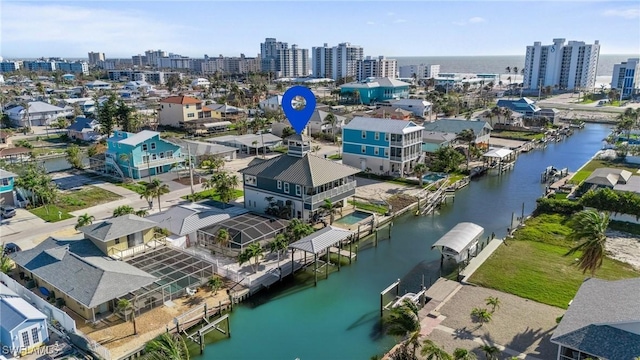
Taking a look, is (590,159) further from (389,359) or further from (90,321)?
(90,321)

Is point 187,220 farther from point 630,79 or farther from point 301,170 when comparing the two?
point 630,79

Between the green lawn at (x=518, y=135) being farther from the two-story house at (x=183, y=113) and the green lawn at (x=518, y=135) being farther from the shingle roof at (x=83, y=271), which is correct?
→ the shingle roof at (x=83, y=271)

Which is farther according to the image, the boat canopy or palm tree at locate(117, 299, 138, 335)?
the boat canopy

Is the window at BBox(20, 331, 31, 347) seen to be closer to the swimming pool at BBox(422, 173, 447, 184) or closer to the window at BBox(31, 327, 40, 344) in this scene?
the window at BBox(31, 327, 40, 344)

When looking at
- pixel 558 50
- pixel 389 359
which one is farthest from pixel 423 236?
pixel 558 50

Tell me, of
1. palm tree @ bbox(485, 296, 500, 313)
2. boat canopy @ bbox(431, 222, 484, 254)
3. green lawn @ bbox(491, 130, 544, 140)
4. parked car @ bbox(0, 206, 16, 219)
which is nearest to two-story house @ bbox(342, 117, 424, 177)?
boat canopy @ bbox(431, 222, 484, 254)

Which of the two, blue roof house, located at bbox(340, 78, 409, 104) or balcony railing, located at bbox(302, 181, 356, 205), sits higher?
blue roof house, located at bbox(340, 78, 409, 104)
